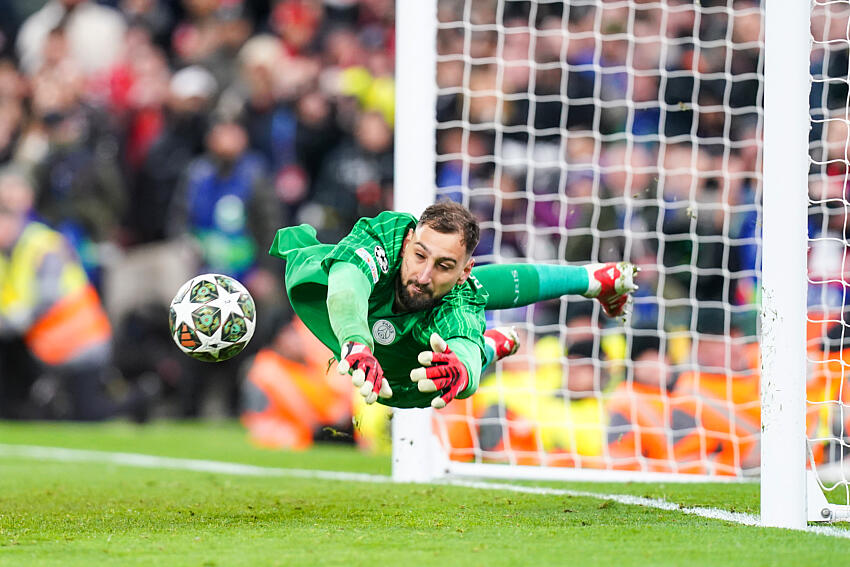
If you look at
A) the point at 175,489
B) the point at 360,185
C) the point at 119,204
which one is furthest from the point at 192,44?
the point at 175,489

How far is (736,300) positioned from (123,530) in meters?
5.37

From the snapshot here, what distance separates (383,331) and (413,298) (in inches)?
10.2

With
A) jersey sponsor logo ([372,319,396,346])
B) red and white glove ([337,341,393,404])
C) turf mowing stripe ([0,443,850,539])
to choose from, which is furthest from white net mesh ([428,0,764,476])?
red and white glove ([337,341,393,404])

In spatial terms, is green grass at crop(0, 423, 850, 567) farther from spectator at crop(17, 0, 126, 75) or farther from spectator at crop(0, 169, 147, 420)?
spectator at crop(17, 0, 126, 75)

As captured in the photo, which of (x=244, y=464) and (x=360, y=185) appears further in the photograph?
(x=360, y=185)

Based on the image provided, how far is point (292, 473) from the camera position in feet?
25.7

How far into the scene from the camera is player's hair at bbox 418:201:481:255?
16.1 ft

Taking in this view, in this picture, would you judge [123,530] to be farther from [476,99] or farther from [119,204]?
[119,204]

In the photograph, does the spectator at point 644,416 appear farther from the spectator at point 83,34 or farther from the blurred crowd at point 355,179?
the spectator at point 83,34

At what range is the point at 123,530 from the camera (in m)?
4.93

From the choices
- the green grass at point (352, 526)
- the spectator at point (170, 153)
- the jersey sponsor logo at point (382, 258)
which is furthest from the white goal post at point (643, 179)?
the spectator at point (170, 153)

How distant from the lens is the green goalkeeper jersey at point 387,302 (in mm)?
4996

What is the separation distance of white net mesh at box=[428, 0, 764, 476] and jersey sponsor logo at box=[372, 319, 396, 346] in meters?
2.48

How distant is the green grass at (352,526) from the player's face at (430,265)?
3.12 feet
